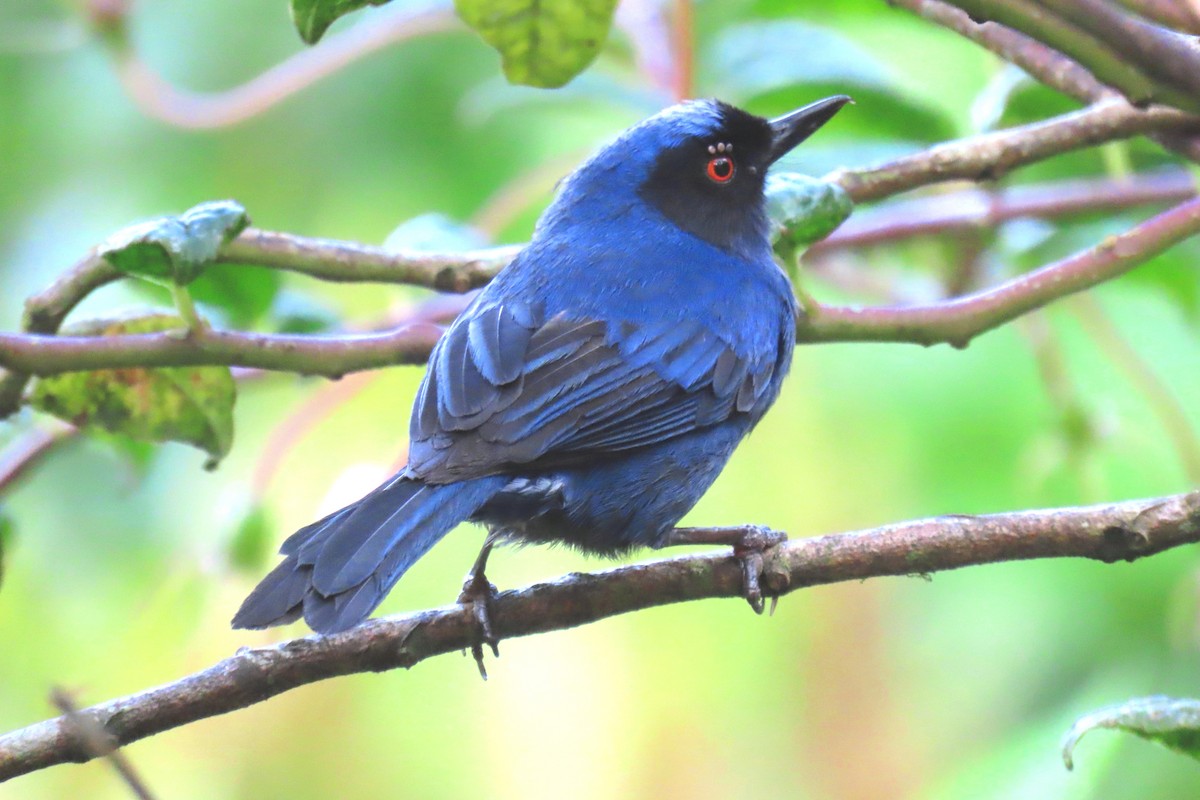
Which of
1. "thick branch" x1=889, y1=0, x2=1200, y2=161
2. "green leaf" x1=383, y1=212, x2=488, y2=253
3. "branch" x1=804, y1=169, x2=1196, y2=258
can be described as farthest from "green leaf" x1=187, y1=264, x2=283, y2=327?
"thick branch" x1=889, y1=0, x2=1200, y2=161

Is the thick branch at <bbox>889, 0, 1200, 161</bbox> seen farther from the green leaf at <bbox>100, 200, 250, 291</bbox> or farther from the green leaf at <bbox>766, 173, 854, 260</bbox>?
the green leaf at <bbox>100, 200, 250, 291</bbox>

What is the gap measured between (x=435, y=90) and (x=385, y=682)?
2.36m

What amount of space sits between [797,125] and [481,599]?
5.65ft

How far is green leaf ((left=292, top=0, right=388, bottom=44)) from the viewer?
2.21 meters

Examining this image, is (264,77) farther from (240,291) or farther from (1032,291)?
(1032,291)

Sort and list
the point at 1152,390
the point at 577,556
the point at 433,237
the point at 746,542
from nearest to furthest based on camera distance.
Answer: the point at 746,542 → the point at 433,237 → the point at 1152,390 → the point at 577,556

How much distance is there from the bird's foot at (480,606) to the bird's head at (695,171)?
1.42 meters

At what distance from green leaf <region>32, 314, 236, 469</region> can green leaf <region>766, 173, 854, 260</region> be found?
4.09ft

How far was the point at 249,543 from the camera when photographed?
140 inches

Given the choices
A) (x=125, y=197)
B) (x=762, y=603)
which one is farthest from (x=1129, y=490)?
(x=125, y=197)

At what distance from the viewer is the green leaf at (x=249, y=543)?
3539mm

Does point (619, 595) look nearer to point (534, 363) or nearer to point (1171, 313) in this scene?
point (534, 363)

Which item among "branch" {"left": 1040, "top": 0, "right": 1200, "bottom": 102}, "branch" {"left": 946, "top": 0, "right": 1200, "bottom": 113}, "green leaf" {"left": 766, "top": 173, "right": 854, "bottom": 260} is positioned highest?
"branch" {"left": 1040, "top": 0, "right": 1200, "bottom": 102}

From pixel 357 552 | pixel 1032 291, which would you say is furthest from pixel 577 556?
pixel 1032 291
